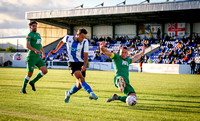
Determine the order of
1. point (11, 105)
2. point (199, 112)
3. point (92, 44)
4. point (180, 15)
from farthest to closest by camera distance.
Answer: point (92, 44)
point (180, 15)
point (11, 105)
point (199, 112)

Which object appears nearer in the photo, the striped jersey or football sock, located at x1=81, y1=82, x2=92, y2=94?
football sock, located at x1=81, y1=82, x2=92, y2=94

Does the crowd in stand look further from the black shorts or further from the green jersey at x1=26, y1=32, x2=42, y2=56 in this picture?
the black shorts

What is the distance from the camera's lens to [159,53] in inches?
1427

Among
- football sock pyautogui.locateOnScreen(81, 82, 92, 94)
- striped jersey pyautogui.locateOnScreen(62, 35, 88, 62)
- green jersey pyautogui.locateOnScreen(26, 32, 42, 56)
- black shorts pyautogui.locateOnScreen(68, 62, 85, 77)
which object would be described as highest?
green jersey pyautogui.locateOnScreen(26, 32, 42, 56)

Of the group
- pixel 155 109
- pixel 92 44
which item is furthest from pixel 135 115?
pixel 92 44

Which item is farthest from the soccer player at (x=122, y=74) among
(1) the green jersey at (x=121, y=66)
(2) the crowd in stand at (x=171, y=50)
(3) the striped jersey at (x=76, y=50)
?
(2) the crowd in stand at (x=171, y=50)

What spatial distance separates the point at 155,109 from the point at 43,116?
304cm

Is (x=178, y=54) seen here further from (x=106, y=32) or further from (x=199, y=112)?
(x=199, y=112)

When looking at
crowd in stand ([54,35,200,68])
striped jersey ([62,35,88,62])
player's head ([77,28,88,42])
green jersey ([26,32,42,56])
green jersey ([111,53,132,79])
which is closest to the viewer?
green jersey ([111,53,132,79])

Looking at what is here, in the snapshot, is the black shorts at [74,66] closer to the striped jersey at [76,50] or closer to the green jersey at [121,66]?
the striped jersey at [76,50]

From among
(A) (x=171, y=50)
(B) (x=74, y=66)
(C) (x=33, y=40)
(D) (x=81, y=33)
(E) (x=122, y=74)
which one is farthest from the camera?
(A) (x=171, y=50)

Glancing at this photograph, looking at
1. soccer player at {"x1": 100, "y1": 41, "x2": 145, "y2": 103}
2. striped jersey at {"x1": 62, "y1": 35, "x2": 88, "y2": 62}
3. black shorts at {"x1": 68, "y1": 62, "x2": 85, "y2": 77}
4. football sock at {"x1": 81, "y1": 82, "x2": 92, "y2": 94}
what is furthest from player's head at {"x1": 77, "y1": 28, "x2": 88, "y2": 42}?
football sock at {"x1": 81, "y1": 82, "x2": 92, "y2": 94}

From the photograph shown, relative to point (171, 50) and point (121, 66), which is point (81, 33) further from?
point (171, 50)

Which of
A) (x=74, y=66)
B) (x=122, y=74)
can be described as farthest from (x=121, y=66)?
(x=74, y=66)
